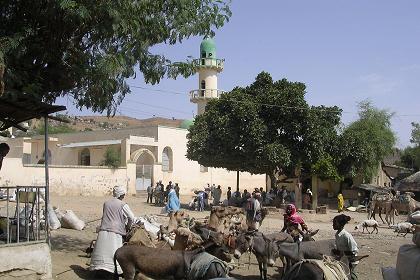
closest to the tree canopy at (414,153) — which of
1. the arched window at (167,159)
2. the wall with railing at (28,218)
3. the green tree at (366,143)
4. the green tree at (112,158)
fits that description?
the green tree at (366,143)

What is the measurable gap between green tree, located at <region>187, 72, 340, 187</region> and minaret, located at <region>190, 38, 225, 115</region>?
17.7 metres

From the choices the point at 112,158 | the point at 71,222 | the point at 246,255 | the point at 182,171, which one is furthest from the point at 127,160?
the point at 246,255

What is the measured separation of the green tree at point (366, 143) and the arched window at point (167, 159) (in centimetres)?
1478

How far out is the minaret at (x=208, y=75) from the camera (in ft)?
154

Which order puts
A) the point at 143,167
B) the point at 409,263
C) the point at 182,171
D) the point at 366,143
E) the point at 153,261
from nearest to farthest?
the point at 409,263
the point at 153,261
the point at 366,143
the point at 143,167
the point at 182,171

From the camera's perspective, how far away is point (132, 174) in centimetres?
3966

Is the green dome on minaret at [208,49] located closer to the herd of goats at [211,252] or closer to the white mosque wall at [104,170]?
the white mosque wall at [104,170]

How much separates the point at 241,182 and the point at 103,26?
128 ft

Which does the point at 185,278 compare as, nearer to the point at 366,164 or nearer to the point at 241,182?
the point at 366,164

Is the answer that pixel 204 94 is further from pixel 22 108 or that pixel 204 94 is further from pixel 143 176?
pixel 22 108

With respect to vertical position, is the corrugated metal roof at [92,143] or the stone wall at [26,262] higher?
the corrugated metal roof at [92,143]

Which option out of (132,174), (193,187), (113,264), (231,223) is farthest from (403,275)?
(193,187)

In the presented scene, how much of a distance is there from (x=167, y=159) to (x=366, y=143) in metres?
17.8

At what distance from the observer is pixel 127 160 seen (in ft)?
131
